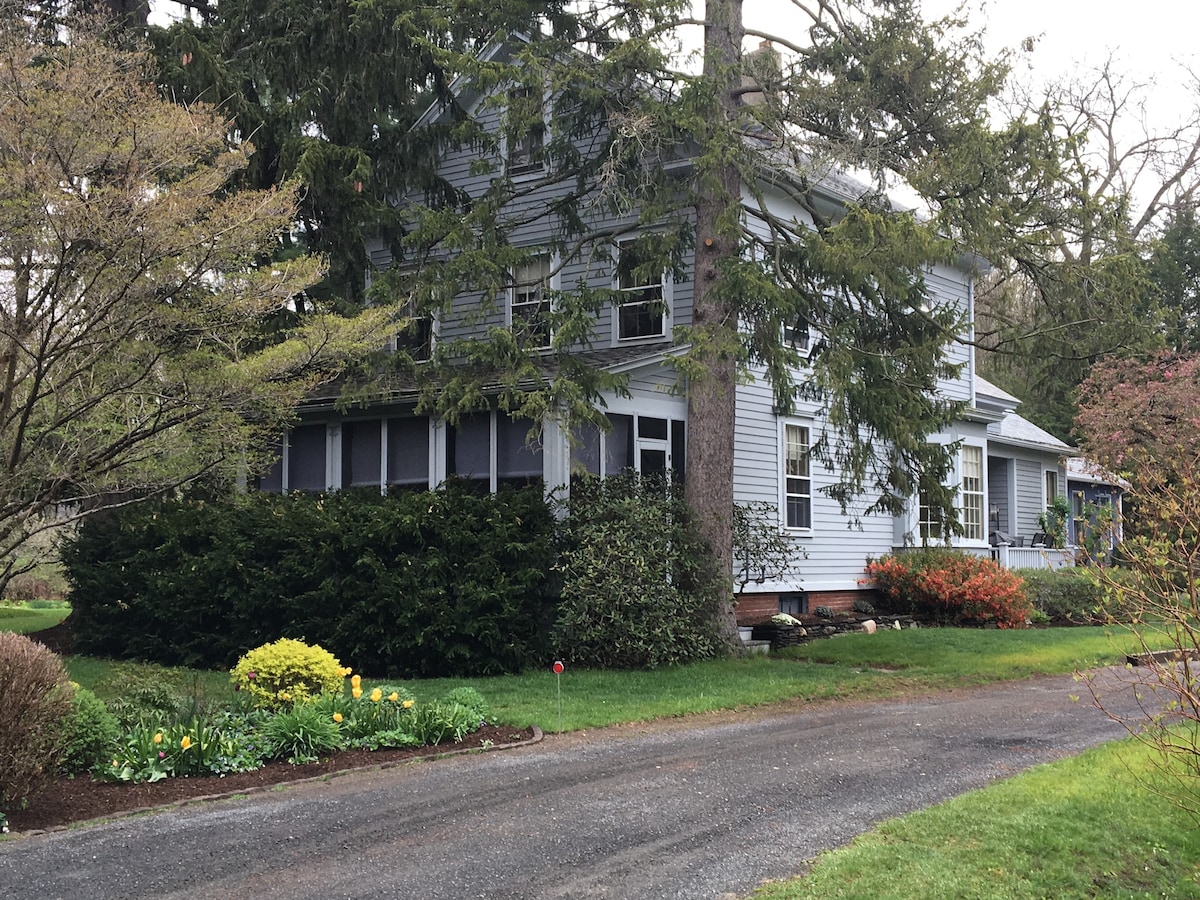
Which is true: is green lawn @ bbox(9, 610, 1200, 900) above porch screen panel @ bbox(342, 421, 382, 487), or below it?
below

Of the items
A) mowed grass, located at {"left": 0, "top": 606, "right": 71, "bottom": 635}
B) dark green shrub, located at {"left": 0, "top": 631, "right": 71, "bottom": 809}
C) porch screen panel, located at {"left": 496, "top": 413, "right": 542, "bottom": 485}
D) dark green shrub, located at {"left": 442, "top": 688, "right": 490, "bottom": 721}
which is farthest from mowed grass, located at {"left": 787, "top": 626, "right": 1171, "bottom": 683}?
mowed grass, located at {"left": 0, "top": 606, "right": 71, "bottom": 635}

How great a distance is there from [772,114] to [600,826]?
10.1 meters

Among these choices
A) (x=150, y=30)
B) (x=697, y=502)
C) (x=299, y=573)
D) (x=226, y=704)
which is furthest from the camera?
(x=150, y=30)

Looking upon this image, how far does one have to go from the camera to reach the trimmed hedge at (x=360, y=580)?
13586mm

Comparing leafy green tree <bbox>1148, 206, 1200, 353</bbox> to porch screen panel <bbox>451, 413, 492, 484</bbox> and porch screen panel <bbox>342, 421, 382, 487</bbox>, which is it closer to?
porch screen panel <bbox>451, 413, 492, 484</bbox>

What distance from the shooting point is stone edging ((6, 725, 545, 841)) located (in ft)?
22.8

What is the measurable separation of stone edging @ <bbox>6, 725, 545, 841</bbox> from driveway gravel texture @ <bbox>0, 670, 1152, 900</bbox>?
11cm

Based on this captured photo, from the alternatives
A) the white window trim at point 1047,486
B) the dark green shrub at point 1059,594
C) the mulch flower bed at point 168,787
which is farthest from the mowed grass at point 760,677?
the white window trim at point 1047,486

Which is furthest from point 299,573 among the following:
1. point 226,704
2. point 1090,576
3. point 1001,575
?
point 1001,575

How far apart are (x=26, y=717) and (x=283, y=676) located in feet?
10.1

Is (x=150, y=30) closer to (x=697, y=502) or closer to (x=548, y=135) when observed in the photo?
(x=548, y=135)

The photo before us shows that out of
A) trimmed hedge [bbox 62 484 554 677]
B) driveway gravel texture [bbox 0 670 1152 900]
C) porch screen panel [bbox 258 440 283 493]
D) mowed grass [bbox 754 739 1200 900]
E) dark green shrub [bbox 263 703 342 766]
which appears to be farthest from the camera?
porch screen panel [bbox 258 440 283 493]

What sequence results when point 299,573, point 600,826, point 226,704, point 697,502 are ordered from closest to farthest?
point 600,826 < point 226,704 < point 299,573 < point 697,502

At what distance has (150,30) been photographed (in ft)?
55.6
